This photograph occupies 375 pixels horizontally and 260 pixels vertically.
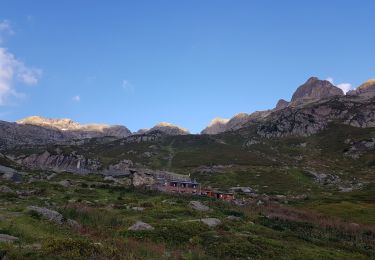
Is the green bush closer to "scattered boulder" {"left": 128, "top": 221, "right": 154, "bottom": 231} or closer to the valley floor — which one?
the valley floor

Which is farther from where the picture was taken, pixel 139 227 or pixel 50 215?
pixel 50 215

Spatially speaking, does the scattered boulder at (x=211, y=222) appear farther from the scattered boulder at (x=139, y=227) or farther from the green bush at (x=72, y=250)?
the green bush at (x=72, y=250)

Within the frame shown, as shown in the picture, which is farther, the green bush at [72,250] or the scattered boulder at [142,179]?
the scattered boulder at [142,179]

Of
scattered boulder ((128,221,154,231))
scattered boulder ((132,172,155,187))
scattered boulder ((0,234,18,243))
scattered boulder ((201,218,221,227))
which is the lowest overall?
scattered boulder ((0,234,18,243))

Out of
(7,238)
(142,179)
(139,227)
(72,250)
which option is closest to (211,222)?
(139,227)

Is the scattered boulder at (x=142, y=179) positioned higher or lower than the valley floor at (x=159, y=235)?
higher

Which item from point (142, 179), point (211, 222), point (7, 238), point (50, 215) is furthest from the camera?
point (142, 179)

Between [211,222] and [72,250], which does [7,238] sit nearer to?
[72,250]

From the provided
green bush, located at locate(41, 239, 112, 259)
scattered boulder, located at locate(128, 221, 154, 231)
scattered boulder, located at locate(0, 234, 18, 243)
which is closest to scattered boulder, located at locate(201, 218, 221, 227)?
scattered boulder, located at locate(128, 221, 154, 231)

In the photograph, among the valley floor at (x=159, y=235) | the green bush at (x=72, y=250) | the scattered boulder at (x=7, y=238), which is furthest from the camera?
the scattered boulder at (x=7, y=238)

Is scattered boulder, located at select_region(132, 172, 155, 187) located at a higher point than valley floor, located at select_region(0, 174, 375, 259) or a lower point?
→ higher

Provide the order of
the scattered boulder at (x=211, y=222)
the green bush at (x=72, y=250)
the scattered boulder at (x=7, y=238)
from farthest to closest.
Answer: the scattered boulder at (x=211, y=222) < the scattered boulder at (x=7, y=238) < the green bush at (x=72, y=250)

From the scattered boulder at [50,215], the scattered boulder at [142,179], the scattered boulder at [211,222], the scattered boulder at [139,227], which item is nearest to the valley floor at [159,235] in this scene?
the scattered boulder at [211,222]

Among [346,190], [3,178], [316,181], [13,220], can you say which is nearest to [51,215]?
[13,220]
